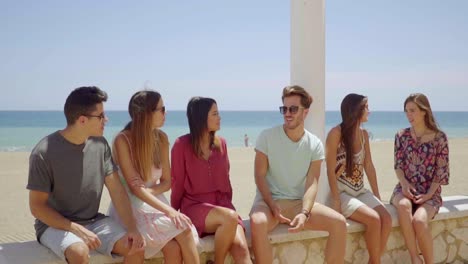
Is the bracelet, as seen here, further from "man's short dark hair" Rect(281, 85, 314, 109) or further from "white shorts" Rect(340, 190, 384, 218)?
"man's short dark hair" Rect(281, 85, 314, 109)

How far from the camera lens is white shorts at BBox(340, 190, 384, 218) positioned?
160 inches

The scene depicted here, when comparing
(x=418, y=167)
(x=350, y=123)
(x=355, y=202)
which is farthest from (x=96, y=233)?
(x=418, y=167)

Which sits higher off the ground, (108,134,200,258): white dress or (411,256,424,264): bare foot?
(108,134,200,258): white dress

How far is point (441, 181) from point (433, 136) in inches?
15.6

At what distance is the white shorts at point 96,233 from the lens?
2877mm

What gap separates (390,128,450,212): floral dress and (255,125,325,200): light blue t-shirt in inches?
39.5

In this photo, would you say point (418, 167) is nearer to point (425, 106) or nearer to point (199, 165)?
point (425, 106)

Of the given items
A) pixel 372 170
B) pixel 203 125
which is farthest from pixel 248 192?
pixel 203 125

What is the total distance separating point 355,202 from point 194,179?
137cm

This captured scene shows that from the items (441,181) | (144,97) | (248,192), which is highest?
(144,97)

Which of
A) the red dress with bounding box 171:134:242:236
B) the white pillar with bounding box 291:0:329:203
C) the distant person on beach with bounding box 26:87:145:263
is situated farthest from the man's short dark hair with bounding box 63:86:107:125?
the white pillar with bounding box 291:0:329:203

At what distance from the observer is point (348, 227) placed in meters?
3.99

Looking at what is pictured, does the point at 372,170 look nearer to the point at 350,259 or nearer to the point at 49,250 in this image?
the point at 350,259

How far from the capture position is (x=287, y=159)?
12.7 feet
